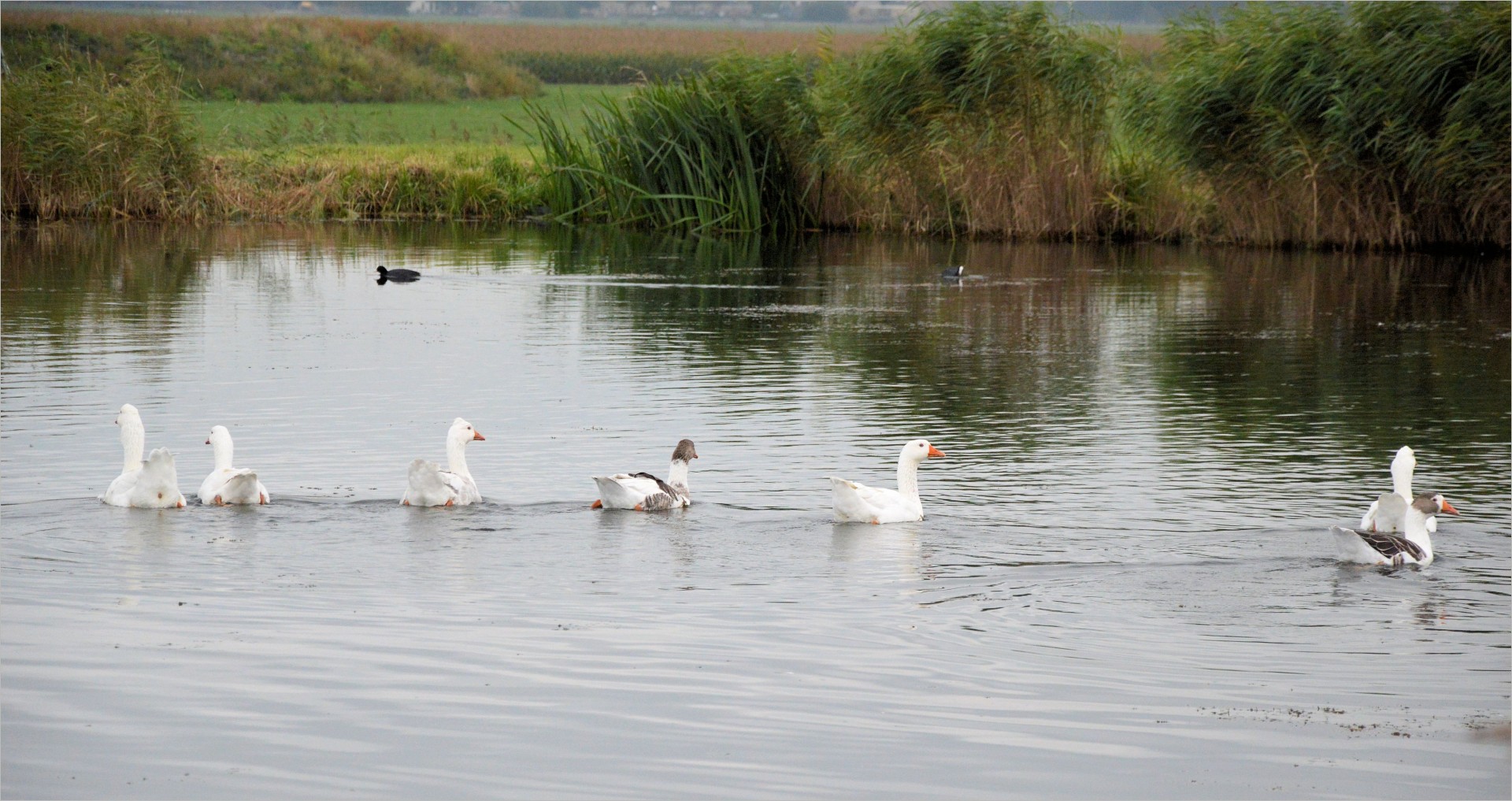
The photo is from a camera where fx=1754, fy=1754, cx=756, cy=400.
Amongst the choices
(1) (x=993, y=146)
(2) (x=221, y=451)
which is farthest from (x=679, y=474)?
(1) (x=993, y=146)

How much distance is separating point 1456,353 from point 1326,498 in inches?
329

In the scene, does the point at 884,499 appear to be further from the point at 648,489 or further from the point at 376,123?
the point at 376,123

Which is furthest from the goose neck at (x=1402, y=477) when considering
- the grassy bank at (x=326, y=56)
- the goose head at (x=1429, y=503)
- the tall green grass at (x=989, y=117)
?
the grassy bank at (x=326, y=56)

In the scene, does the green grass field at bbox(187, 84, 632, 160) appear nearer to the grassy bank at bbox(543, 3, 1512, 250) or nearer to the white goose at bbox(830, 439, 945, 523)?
the grassy bank at bbox(543, 3, 1512, 250)

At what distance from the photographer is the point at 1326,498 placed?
11516 millimetres

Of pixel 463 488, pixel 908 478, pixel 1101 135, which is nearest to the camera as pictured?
pixel 908 478

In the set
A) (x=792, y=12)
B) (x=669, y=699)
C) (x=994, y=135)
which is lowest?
(x=669, y=699)

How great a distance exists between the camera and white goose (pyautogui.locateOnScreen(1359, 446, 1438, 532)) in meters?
9.75

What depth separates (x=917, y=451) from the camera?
1102cm

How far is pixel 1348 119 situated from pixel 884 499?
21975mm

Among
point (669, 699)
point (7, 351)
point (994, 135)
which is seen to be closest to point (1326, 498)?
point (669, 699)

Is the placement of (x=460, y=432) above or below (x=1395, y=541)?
above

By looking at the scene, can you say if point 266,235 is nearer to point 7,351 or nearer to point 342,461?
point 7,351

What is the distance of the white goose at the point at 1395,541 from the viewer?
9422 mm
